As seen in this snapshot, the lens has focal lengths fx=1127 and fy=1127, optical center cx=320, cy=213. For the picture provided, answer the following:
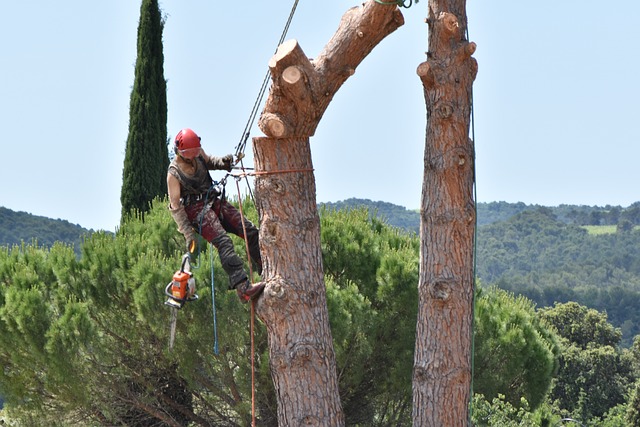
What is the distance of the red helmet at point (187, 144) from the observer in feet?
26.9

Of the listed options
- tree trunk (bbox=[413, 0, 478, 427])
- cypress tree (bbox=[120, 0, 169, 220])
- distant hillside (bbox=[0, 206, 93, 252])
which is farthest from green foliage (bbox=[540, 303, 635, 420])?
distant hillside (bbox=[0, 206, 93, 252])

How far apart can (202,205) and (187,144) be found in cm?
53

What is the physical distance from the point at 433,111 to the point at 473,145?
1.37 feet

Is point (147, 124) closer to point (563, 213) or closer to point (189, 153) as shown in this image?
point (189, 153)

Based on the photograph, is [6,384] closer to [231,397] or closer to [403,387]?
[231,397]

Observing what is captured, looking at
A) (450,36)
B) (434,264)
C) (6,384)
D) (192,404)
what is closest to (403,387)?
(192,404)

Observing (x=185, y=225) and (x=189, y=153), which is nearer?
(x=189, y=153)

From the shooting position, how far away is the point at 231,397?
13828 millimetres

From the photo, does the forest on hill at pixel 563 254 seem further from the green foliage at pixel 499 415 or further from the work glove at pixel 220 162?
the work glove at pixel 220 162

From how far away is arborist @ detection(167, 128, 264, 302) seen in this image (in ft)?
26.9

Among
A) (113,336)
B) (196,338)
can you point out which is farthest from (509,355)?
(113,336)

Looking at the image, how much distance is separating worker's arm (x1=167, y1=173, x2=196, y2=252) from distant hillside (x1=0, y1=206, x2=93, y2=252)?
117ft

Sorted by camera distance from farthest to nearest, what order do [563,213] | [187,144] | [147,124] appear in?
[563,213] < [147,124] < [187,144]

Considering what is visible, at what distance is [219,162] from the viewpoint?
8539 millimetres
